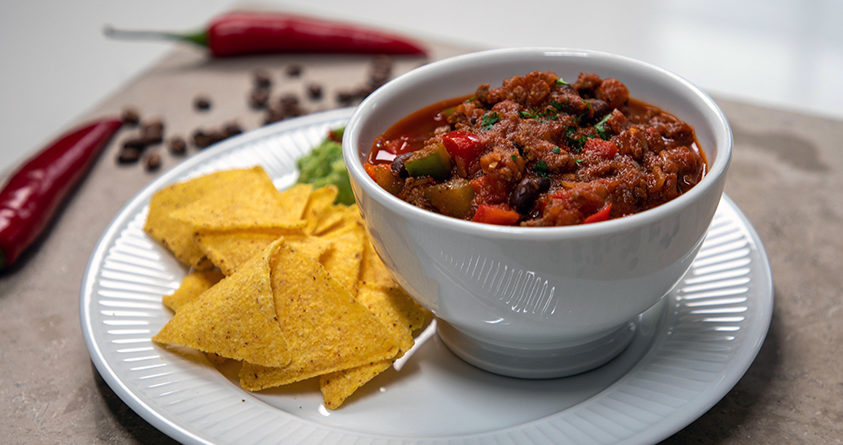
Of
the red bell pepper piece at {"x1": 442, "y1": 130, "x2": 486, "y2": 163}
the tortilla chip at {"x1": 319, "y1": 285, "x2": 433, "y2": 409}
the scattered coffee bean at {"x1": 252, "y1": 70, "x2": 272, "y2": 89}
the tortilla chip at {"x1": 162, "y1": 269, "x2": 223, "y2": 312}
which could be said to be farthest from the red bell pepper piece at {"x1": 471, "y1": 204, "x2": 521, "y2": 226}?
the scattered coffee bean at {"x1": 252, "y1": 70, "x2": 272, "y2": 89}

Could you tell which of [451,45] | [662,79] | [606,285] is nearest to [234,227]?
[606,285]

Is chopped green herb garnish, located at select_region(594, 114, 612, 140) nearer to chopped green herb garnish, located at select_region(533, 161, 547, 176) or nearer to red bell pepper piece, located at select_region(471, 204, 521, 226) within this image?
chopped green herb garnish, located at select_region(533, 161, 547, 176)

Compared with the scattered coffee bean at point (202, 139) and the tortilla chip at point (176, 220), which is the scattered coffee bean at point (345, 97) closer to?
the scattered coffee bean at point (202, 139)

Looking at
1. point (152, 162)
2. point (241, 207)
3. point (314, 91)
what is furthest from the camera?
point (314, 91)

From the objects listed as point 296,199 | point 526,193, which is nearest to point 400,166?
point 526,193

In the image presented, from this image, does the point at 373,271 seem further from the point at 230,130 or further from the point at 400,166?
the point at 230,130
